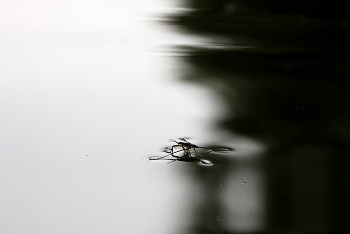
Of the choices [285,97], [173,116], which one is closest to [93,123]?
[173,116]

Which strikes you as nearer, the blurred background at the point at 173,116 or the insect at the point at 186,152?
the blurred background at the point at 173,116

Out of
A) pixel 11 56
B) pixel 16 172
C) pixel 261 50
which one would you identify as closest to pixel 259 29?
pixel 261 50

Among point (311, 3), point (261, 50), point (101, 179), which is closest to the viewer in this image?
point (101, 179)

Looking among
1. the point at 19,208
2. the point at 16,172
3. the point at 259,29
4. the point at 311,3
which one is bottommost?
the point at 19,208

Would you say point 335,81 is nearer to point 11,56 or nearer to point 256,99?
point 256,99

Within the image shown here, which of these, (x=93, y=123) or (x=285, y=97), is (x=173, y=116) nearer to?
(x=93, y=123)

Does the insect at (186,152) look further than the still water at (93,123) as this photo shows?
Yes
